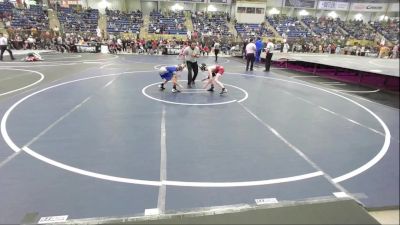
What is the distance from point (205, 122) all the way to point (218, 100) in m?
2.02

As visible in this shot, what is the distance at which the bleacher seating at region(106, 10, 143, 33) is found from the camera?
93.9 ft

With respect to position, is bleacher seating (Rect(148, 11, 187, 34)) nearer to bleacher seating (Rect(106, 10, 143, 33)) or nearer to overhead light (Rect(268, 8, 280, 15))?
bleacher seating (Rect(106, 10, 143, 33))

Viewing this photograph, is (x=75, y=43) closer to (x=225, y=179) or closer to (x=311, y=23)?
(x=225, y=179)

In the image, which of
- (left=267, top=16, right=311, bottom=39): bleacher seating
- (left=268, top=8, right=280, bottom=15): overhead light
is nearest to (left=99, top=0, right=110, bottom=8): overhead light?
(left=267, top=16, right=311, bottom=39): bleacher seating

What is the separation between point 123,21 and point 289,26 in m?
21.0

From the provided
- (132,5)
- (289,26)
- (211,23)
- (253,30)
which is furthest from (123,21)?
(289,26)

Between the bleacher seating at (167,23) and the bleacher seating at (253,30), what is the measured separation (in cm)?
706

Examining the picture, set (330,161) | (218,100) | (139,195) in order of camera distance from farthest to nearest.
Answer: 1. (218,100)
2. (330,161)
3. (139,195)

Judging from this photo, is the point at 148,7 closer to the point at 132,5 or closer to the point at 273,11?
the point at 132,5

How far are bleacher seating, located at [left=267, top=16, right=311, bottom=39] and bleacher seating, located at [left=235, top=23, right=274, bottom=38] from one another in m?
1.76

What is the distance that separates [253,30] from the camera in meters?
34.8

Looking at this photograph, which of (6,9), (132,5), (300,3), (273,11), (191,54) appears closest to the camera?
(6,9)

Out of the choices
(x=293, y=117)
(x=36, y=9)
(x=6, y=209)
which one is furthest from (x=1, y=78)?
(x=293, y=117)

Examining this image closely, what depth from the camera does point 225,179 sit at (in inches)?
146
